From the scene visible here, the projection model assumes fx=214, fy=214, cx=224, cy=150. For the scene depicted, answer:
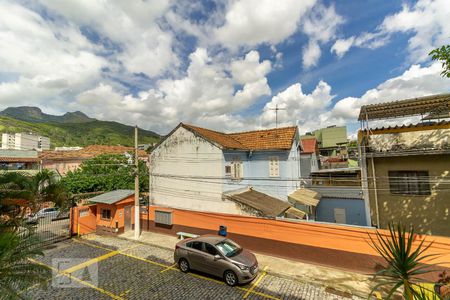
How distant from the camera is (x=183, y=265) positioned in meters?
10.8

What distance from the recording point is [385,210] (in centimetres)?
1023

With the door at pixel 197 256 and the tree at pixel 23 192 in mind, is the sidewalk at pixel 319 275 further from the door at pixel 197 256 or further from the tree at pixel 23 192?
the tree at pixel 23 192

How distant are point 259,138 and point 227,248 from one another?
1253cm

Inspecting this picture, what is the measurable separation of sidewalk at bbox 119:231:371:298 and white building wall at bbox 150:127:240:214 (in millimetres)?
4087

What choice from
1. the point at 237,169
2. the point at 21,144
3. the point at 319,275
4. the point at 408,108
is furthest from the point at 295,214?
the point at 21,144

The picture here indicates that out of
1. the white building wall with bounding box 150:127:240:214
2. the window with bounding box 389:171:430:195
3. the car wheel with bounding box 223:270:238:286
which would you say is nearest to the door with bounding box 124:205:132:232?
the white building wall with bounding box 150:127:240:214

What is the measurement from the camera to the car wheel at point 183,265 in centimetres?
1073

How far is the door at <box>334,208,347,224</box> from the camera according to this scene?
22.1 metres

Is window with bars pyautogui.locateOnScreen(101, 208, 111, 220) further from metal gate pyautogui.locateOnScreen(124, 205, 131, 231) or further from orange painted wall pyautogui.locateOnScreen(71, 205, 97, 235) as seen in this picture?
metal gate pyautogui.locateOnScreen(124, 205, 131, 231)

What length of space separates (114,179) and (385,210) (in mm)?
27374

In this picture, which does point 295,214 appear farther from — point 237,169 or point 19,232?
point 19,232

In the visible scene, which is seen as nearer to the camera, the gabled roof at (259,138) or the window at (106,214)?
the window at (106,214)

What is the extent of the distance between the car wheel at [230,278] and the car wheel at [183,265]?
7.20 ft

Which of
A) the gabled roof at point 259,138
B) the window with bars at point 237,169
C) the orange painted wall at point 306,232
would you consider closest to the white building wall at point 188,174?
the orange painted wall at point 306,232
